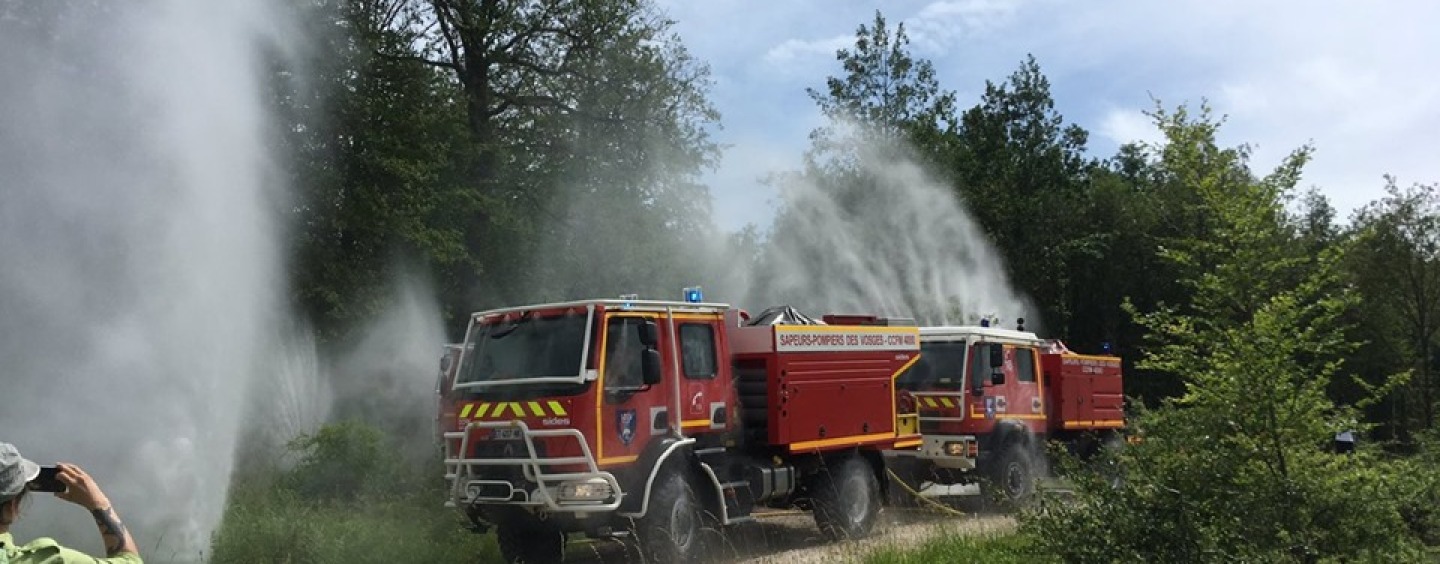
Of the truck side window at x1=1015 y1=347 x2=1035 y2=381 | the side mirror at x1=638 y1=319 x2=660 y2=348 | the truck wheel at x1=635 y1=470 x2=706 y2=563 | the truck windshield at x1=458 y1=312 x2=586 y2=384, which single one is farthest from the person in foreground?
the truck side window at x1=1015 y1=347 x2=1035 y2=381

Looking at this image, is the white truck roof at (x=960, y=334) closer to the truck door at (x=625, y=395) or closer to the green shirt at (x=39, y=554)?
the truck door at (x=625, y=395)

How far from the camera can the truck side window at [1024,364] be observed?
1748cm

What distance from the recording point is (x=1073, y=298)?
140 feet

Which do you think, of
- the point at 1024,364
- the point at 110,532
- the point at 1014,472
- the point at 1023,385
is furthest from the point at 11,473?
the point at 1024,364

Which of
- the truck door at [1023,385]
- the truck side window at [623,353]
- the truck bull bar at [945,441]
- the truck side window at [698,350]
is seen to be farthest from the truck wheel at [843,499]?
the truck door at [1023,385]

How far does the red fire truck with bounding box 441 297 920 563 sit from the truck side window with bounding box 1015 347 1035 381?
5334mm

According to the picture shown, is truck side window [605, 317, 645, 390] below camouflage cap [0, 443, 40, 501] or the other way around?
the other way around

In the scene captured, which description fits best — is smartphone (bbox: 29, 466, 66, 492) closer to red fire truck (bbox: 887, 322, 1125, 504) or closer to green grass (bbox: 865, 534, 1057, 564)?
green grass (bbox: 865, 534, 1057, 564)

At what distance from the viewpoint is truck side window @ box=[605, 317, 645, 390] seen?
10461 mm

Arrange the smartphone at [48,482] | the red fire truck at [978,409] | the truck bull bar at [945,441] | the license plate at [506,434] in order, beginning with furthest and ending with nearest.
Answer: the red fire truck at [978,409] → the truck bull bar at [945,441] → the license plate at [506,434] → the smartphone at [48,482]

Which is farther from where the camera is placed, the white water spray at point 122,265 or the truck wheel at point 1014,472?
the truck wheel at point 1014,472

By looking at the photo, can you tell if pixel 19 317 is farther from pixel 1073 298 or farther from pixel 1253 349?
pixel 1073 298

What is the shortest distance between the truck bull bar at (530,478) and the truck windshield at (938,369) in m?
7.30

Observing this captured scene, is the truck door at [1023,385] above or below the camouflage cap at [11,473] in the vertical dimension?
above
